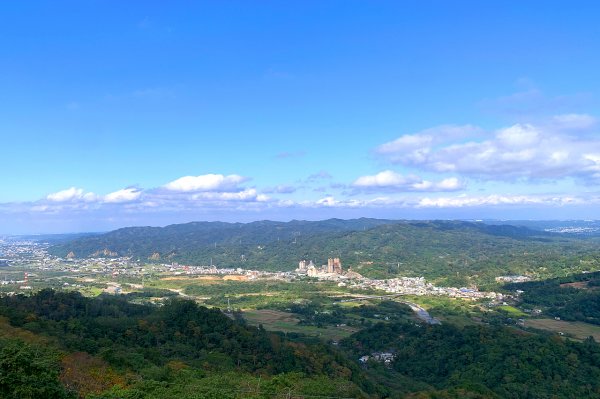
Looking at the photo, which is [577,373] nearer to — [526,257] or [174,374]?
[174,374]

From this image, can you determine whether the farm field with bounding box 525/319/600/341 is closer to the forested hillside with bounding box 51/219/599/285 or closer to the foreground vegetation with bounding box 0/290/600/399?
the foreground vegetation with bounding box 0/290/600/399

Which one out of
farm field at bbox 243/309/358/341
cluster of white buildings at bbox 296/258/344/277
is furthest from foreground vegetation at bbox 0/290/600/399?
cluster of white buildings at bbox 296/258/344/277

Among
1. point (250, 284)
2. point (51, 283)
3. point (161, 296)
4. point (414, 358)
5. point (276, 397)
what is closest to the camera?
point (276, 397)

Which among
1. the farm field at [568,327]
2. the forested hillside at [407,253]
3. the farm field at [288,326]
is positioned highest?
the forested hillside at [407,253]

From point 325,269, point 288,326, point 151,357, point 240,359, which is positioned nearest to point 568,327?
point 288,326

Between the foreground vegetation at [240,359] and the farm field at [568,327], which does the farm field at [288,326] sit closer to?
the foreground vegetation at [240,359]

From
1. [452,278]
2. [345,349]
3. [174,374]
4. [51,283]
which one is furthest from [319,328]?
[51,283]

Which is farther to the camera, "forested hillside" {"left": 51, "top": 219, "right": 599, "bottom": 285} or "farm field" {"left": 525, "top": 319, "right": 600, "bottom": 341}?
"forested hillside" {"left": 51, "top": 219, "right": 599, "bottom": 285}

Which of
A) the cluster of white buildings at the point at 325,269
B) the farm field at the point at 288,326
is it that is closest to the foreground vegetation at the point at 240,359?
the farm field at the point at 288,326
